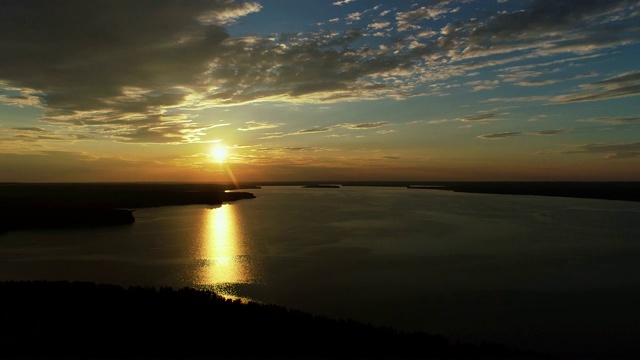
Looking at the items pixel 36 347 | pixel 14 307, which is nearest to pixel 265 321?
→ pixel 36 347

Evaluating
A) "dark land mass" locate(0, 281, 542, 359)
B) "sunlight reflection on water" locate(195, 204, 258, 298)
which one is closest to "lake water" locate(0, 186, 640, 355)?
"sunlight reflection on water" locate(195, 204, 258, 298)

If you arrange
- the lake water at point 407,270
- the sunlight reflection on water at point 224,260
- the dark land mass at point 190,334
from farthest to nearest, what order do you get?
the sunlight reflection on water at point 224,260 < the lake water at point 407,270 < the dark land mass at point 190,334

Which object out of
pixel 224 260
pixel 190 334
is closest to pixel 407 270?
pixel 224 260

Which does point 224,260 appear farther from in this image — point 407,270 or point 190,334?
point 190,334

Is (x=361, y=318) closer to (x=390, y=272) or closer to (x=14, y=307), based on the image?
(x=390, y=272)

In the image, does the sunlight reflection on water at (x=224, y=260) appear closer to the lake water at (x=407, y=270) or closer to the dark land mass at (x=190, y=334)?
the lake water at (x=407, y=270)

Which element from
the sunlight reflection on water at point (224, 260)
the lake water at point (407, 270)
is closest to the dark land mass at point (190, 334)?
the lake water at point (407, 270)
